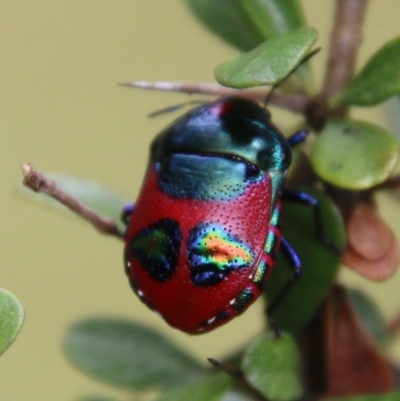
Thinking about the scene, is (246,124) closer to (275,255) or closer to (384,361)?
(275,255)

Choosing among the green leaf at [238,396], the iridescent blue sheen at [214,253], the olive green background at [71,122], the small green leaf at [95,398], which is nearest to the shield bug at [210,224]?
the iridescent blue sheen at [214,253]

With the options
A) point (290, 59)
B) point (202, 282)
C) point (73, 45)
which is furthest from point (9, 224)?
point (290, 59)

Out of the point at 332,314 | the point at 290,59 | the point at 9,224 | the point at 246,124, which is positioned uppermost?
the point at 290,59

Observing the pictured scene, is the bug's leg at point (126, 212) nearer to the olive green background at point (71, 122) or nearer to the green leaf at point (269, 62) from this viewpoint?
the green leaf at point (269, 62)

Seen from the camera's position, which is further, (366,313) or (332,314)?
(366,313)

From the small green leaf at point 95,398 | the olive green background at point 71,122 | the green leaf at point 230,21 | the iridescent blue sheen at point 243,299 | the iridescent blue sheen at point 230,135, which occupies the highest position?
the green leaf at point 230,21

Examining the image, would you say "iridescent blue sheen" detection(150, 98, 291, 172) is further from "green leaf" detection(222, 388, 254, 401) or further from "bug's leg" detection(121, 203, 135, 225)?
"green leaf" detection(222, 388, 254, 401)
